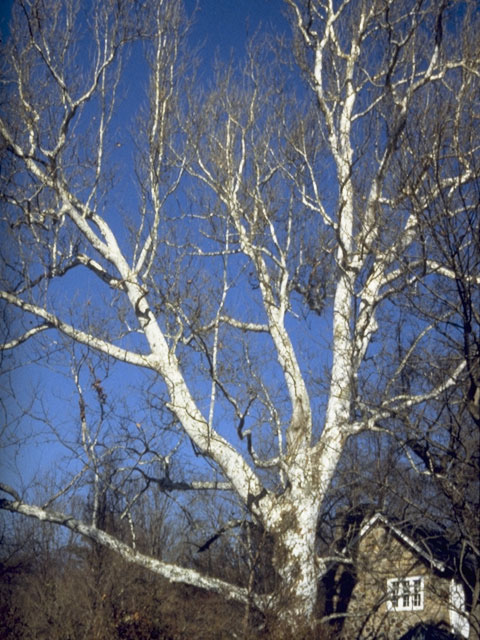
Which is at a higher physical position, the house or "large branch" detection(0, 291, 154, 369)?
"large branch" detection(0, 291, 154, 369)

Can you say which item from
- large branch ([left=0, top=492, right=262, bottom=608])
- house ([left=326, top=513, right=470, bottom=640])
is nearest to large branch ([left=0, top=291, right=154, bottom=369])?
large branch ([left=0, top=492, right=262, bottom=608])

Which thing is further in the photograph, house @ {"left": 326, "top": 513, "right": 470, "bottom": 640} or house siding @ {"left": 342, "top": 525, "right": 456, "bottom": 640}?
house siding @ {"left": 342, "top": 525, "right": 456, "bottom": 640}

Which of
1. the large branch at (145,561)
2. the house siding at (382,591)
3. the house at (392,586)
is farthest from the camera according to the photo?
the house siding at (382,591)

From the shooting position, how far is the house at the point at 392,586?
11461mm

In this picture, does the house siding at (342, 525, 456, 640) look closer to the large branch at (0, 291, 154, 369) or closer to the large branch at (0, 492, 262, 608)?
the large branch at (0, 492, 262, 608)

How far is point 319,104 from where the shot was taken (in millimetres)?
12359

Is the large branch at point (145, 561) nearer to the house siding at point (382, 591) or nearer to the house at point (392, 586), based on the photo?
the house at point (392, 586)

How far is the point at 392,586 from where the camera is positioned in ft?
39.1

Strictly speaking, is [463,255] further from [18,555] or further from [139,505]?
[18,555]

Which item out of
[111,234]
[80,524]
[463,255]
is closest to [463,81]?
[463,255]

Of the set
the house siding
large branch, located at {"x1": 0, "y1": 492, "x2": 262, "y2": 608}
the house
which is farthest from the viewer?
the house siding

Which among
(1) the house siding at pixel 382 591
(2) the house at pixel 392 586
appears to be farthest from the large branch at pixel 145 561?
(1) the house siding at pixel 382 591

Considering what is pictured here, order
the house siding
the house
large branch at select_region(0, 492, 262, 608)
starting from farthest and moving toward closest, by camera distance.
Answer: the house siding, the house, large branch at select_region(0, 492, 262, 608)

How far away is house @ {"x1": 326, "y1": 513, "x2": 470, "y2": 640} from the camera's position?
37.6 ft
